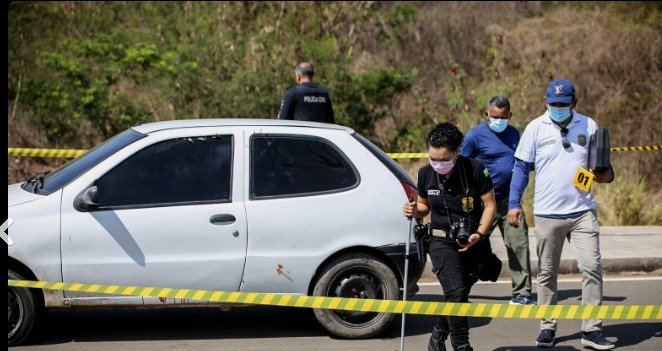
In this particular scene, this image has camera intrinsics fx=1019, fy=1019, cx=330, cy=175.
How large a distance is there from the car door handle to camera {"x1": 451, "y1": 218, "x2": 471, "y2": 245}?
1.62 meters

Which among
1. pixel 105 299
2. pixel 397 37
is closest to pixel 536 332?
pixel 105 299

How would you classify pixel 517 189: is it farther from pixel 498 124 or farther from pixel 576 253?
pixel 498 124

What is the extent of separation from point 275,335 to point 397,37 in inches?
484

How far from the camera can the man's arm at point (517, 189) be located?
7.35m

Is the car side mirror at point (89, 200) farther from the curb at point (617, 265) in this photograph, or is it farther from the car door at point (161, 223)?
the curb at point (617, 265)

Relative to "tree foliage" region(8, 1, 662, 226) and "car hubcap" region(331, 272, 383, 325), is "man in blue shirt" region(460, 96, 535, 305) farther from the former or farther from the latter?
"tree foliage" region(8, 1, 662, 226)

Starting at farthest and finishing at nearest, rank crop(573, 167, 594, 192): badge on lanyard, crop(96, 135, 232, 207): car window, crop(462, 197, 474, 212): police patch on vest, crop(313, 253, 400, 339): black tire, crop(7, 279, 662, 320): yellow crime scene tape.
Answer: crop(313, 253, 400, 339): black tire → crop(96, 135, 232, 207): car window → crop(573, 167, 594, 192): badge on lanyard → crop(462, 197, 474, 212): police patch on vest → crop(7, 279, 662, 320): yellow crime scene tape

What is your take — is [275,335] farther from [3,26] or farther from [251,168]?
[3,26]

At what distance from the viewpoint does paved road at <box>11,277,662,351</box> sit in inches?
298

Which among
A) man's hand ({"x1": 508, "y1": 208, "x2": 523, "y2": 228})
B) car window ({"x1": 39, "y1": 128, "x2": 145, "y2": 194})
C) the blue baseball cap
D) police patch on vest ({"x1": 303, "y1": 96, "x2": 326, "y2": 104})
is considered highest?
the blue baseball cap

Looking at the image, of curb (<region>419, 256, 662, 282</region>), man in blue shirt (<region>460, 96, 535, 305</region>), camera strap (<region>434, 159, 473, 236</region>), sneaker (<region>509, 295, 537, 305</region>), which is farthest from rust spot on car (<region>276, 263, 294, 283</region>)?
curb (<region>419, 256, 662, 282</region>)

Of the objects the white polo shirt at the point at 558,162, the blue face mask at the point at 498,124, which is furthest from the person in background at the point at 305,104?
the white polo shirt at the point at 558,162

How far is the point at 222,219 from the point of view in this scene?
7.35 metres

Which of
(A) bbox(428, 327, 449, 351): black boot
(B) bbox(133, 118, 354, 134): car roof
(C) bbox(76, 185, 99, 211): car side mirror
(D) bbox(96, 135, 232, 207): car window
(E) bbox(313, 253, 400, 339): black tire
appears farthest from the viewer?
(B) bbox(133, 118, 354, 134): car roof
